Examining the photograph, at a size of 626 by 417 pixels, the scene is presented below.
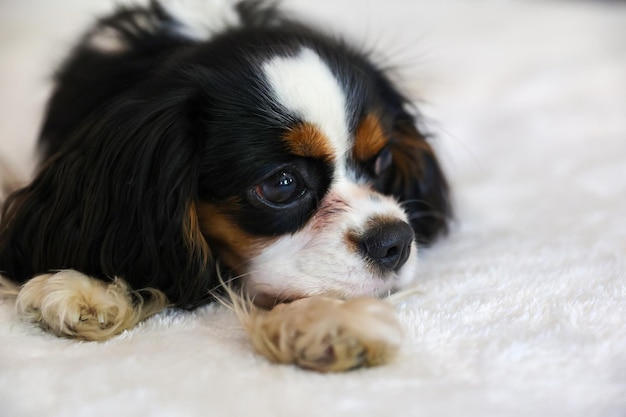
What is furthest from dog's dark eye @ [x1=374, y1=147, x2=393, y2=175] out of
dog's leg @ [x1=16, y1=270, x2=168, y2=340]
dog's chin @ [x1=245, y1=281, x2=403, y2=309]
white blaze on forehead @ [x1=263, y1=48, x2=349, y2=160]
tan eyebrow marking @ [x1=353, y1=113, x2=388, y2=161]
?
dog's leg @ [x1=16, y1=270, x2=168, y2=340]

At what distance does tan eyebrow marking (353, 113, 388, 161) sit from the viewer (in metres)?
1.47

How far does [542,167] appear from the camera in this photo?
222 centimetres

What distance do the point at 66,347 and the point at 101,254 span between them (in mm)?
221

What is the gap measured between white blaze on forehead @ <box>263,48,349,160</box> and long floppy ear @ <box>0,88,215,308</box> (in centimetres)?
18

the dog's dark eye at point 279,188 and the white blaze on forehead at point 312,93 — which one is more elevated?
the white blaze on forehead at point 312,93

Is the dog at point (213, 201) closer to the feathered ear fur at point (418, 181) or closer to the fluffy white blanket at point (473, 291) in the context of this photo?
the fluffy white blanket at point (473, 291)

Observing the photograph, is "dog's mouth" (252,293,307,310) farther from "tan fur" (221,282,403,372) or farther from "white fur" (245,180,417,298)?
"tan fur" (221,282,403,372)

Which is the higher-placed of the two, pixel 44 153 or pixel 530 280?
pixel 44 153

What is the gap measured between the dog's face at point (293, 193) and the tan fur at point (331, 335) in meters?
0.19

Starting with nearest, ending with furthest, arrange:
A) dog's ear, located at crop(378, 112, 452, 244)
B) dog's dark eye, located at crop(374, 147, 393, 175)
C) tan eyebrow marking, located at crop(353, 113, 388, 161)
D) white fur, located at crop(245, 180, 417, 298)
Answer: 1. white fur, located at crop(245, 180, 417, 298)
2. tan eyebrow marking, located at crop(353, 113, 388, 161)
3. dog's dark eye, located at crop(374, 147, 393, 175)
4. dog's ear, located at crop(378, 112, 452, 244)

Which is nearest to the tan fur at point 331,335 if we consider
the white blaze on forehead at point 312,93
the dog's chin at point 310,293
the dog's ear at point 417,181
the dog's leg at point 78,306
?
the dog's chin at point 310,293

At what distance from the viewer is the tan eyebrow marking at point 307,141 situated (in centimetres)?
136

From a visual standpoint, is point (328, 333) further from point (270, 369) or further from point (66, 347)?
point (66, 347)

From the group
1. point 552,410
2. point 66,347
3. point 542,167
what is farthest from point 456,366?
point 542,167
